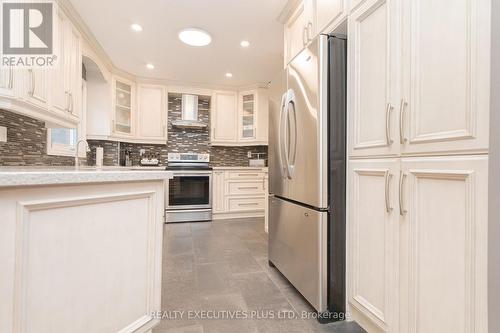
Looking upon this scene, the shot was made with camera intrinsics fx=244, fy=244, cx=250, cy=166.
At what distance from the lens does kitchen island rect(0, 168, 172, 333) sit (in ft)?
2.31

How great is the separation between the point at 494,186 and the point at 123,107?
15.2 feet

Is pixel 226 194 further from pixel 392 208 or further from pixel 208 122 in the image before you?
pixel 392 208

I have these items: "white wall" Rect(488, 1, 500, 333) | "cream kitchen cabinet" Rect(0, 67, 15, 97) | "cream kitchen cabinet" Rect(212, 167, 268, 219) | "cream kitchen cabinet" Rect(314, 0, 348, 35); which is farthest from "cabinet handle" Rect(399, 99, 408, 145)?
"cream kitchen cabinet" Rect(212, 167, 268, 219)

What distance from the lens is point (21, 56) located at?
1.69 meters

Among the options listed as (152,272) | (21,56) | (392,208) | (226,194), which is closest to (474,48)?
(392,208)

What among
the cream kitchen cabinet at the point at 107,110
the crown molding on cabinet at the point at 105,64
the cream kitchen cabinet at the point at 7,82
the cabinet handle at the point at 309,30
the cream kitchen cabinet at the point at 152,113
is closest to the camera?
the cream kitchen cabinet at the point at 7,82

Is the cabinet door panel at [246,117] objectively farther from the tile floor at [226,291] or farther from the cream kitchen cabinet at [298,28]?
the cream kitchen cabinet at [298,28]

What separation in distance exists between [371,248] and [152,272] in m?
1.10

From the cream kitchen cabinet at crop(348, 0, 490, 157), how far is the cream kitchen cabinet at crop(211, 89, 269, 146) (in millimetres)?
3396

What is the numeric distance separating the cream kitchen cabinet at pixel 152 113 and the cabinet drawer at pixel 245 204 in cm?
174

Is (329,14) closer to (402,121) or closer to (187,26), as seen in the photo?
(402,121)

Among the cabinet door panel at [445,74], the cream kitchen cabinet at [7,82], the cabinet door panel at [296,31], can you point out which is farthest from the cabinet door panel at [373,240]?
the cream kitchen cabinet at [7,82]

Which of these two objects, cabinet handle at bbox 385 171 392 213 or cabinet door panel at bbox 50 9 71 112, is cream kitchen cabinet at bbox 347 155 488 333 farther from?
cabinet door panel at bbox 50 9 71 112

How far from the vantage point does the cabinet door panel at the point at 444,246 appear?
81 centimetres
